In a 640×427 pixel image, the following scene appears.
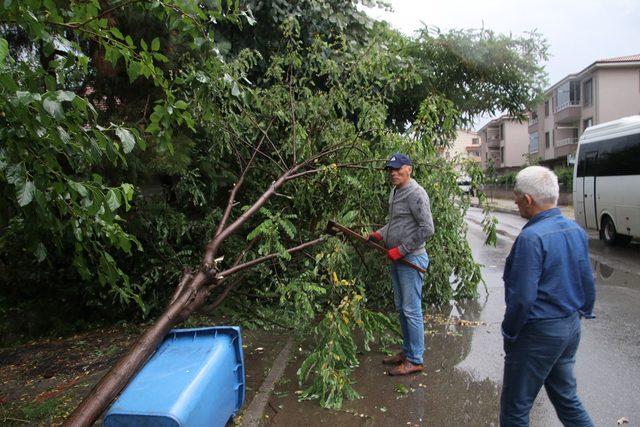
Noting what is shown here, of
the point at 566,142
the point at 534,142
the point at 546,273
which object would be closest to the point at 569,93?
the point at 566,142

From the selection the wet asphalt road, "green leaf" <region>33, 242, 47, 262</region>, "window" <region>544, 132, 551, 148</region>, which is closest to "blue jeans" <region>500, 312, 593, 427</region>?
the wet asphalt road

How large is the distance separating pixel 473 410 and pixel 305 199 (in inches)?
112

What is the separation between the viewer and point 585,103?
3816 centimetres

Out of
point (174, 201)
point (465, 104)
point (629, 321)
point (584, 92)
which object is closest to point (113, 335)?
point (174, 201)

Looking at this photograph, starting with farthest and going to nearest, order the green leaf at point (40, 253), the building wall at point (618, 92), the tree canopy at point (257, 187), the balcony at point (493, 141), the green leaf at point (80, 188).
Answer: the balcony at point (493, 141), the building wall at point (618, 92), the tree canopy at point (257, 187), the green leaf at point (40, 253), the green leaf at point (80, 188)

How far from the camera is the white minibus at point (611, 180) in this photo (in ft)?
37.4

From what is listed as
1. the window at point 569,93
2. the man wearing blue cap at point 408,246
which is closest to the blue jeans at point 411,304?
the man wearing blue cap at point 408,246

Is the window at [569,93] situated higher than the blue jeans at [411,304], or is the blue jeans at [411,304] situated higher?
the window at [569,93]

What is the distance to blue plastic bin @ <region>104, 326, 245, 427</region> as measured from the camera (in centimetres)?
259

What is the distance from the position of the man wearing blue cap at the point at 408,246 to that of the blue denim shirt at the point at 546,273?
5.39ft

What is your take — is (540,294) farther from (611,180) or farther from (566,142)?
(566,142)

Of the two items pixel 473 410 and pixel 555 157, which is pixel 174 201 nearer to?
pixel 473 410

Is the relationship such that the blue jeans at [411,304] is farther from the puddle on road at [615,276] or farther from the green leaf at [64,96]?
the puddle on road at [615,276]

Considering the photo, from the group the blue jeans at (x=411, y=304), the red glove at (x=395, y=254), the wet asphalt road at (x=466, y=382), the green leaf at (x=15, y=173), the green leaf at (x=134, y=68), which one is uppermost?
the green leaf at (x=134, y=68)
